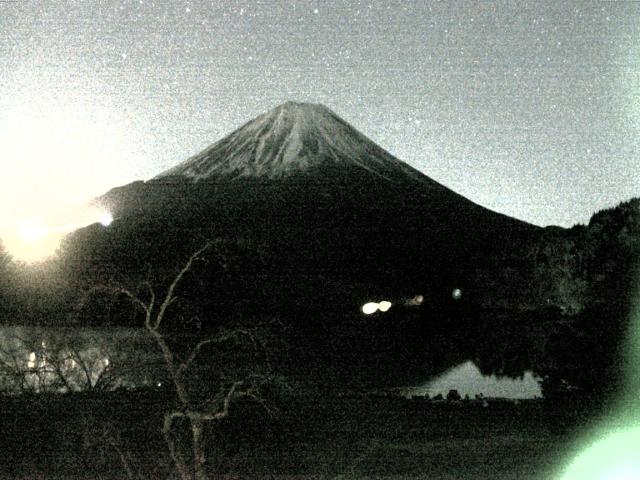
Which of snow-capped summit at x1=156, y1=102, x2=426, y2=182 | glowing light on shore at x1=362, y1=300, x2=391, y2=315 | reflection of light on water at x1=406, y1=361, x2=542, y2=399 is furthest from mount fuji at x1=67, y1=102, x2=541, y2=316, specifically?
reflection of light on water at x1=406, y1=361, x2=542, y2=399

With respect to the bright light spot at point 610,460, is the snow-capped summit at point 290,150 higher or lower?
higher

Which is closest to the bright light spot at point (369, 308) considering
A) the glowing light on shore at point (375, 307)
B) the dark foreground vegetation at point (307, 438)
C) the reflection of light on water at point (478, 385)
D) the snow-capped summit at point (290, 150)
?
the glowing light on shore at point (375, 307)

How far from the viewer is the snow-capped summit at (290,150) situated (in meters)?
105

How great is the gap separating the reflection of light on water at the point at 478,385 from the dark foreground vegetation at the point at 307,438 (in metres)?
3.49

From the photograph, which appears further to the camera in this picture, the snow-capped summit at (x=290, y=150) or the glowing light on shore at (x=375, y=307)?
the snow-capped summit at (x=290, y=150)

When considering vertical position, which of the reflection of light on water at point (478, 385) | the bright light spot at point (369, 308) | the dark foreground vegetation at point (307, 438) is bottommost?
the dark foreground vegetation at point (307, 438)

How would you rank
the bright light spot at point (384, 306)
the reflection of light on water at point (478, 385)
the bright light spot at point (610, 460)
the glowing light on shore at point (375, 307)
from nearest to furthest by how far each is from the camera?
the bright light spot at point (610, 460) → the reflection of light on water at point (478, 385) → the glowing light on shore at point (375, 307) → the bright light spot at point (384, 306)

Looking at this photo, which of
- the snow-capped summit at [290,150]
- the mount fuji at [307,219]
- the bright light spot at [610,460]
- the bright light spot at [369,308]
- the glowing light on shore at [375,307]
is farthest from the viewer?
the snow-capped summit at [290,150]

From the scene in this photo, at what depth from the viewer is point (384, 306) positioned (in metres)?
40.5

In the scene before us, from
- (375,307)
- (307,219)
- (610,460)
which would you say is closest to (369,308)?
(375,307)

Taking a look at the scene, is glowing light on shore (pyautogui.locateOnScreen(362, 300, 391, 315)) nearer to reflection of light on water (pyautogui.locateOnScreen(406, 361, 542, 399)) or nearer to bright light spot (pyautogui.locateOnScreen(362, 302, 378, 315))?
bright light spot (pyautogui.locateOnScreen(362, 302, 378, 315))

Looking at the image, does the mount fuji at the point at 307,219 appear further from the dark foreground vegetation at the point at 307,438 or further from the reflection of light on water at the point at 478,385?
the dark foreground vegetation at the point at 307,438

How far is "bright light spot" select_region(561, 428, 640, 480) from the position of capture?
45.2 ft

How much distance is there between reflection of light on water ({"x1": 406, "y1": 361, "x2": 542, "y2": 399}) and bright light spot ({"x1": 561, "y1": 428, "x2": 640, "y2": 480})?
24.0 feet
